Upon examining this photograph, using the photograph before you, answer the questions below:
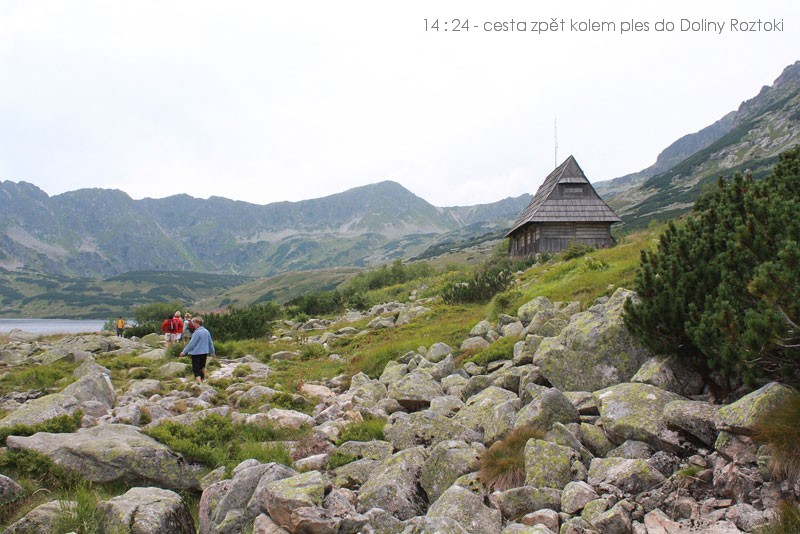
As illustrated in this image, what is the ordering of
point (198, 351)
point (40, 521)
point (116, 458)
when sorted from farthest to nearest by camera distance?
point (198, 351), point (116, 458), point (40, 521)

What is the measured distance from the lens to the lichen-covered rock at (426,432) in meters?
6.60

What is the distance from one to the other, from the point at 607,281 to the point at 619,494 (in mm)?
9985

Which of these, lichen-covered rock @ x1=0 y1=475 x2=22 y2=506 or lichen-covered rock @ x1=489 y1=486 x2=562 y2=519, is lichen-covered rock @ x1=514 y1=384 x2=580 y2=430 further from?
lichen-covered rock @ x1=0 y1=475 x2=22 y2=506

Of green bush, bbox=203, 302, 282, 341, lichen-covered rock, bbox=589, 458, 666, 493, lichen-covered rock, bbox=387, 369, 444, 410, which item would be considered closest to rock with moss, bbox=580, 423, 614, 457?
lichen-covered rock, bbox=589, 458, 666, 493

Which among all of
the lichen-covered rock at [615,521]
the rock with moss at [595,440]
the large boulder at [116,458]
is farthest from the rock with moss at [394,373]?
the lichen-covered rock at [615,521]

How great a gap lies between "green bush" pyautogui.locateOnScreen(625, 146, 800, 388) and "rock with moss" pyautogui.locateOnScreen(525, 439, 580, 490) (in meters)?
2.13

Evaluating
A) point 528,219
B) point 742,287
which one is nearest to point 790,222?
point 742,287

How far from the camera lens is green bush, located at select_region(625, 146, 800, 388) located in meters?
4.58

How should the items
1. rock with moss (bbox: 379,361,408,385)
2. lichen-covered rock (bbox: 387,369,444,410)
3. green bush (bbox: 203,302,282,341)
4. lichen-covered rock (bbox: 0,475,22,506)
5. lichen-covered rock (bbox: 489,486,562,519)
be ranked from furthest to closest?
green bush (bbox: 203,302,282,341), rock with moss (bbox: 379,361,408,385), lichen-covered rock (bbox: 387,369,444,410), lichen-covered rock (bbox: 0,475,22,506), lichen-covered rock (bbox: 489,486,562,519)

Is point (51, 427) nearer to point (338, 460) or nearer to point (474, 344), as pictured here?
point (338, 460)

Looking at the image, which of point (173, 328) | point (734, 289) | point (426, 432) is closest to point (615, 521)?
point (426, 432)

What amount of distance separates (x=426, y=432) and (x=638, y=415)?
285 centimetres

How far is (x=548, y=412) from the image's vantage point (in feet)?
19.5

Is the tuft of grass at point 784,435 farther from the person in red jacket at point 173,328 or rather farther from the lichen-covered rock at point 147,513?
the person in red jacket at point 173,328
